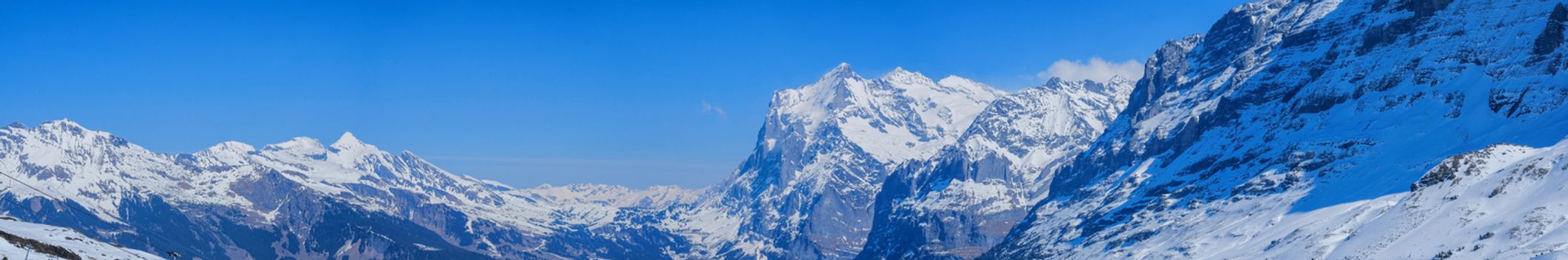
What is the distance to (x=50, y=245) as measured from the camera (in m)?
138

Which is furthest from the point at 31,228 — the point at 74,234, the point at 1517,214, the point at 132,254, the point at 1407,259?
the point at 1517,214

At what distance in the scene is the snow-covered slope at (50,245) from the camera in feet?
424

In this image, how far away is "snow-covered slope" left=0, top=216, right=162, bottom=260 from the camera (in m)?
129

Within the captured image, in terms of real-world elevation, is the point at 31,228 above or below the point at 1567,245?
above

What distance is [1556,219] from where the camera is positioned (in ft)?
618

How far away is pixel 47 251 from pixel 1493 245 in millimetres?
162880

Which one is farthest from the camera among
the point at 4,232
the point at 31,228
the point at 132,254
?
the point at 31,228

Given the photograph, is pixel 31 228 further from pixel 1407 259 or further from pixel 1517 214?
pixel 1517 214

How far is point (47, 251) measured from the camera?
133250mm

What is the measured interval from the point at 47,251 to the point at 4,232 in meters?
8.43

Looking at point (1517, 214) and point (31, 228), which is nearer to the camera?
point (31, 228)

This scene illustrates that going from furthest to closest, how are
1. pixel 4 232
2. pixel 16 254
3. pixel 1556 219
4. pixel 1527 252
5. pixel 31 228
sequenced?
1. pixel 1556 219
2. pixel 1527 252
3. pixel 31 228
4. pixel 4 232
5. pixel 16 254

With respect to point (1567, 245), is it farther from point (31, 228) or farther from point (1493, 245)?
point (31, 228)

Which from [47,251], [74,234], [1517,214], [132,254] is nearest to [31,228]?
[74,234]
